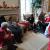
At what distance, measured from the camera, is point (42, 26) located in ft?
11.7

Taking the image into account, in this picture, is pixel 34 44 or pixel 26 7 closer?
pixel 34 44

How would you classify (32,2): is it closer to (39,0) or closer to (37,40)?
(39,0)

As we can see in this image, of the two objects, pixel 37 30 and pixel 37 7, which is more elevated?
pixel 37 7

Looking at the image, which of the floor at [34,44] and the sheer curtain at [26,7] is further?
the sheer curtain at [26,7]

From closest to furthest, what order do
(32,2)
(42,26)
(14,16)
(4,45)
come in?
(4,45), (42,26), (14,16), (32,2)

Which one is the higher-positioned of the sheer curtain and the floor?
the sheer curtain

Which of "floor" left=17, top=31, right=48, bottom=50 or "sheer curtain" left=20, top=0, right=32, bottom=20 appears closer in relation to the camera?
Answer: "floor" left=17, top=31, right=48, bottom=50

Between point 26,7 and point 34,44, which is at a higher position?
point 26,7

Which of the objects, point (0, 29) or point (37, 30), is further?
point (37, 30)

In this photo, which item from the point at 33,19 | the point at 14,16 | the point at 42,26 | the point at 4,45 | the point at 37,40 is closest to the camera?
the point at 4,45

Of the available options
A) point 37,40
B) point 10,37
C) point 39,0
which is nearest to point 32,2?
point 39,0

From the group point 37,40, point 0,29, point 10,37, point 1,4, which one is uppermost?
point 1,4

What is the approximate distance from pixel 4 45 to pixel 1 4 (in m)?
2.31

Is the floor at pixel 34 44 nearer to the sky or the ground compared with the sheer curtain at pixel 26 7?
nearer to the ground
